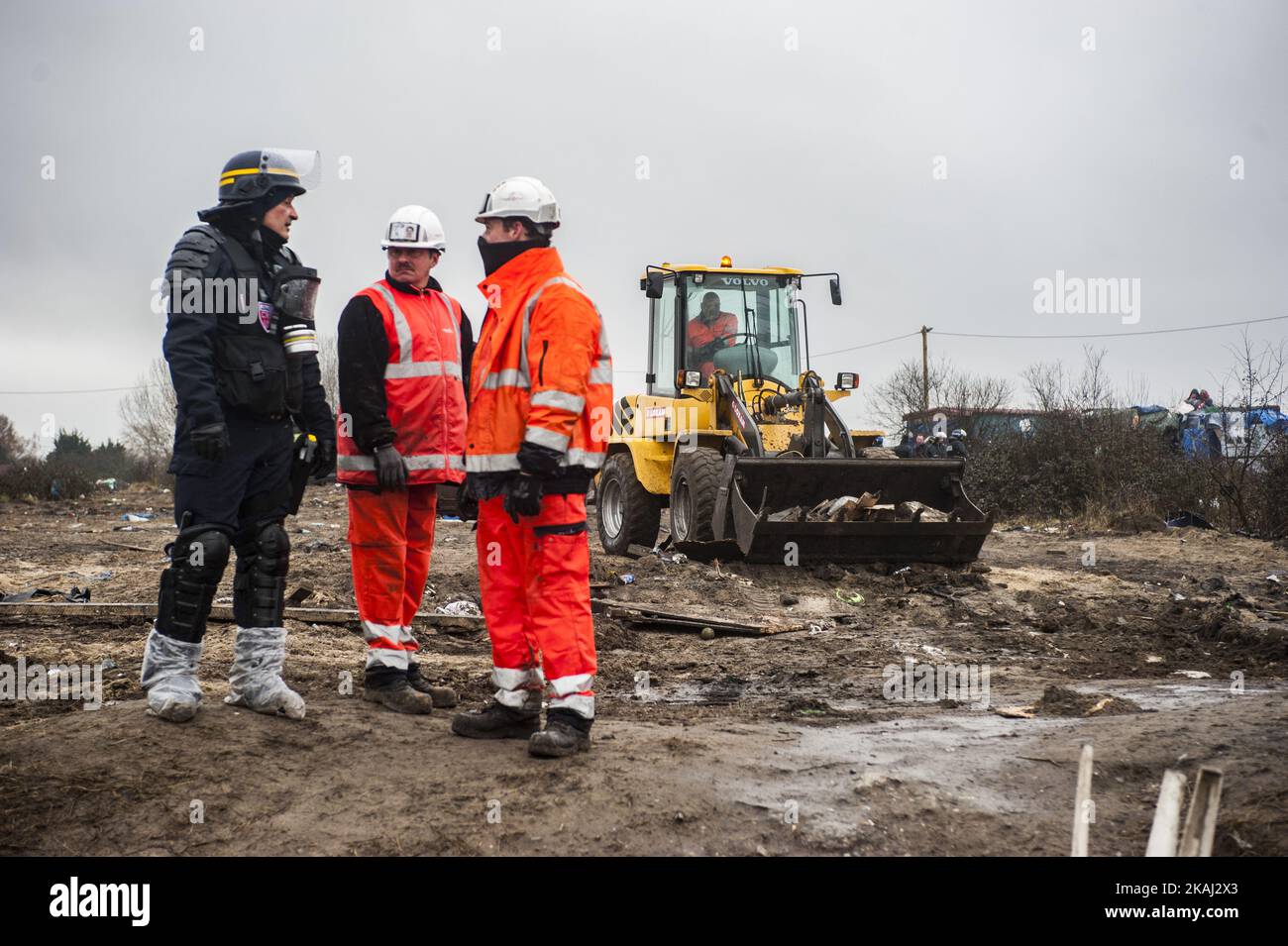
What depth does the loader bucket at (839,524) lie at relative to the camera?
10094 millimetres

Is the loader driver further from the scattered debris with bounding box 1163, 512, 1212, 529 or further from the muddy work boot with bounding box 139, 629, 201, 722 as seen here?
the scattered debris with bounding box 1163, 512, 1212, 529

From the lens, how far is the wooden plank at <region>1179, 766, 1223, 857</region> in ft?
7.73

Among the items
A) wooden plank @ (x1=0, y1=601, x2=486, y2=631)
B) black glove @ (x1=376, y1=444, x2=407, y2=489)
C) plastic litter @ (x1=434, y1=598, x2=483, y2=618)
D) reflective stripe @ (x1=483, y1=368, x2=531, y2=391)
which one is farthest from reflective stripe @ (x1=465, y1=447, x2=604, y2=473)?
plastic litter @ (x1=434, y1=598, x2=483, y2=618)

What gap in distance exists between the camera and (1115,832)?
12.0ft

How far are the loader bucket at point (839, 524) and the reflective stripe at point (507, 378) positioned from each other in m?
5.73

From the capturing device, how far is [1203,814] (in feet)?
7.89

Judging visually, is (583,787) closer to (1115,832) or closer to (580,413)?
(580,413)

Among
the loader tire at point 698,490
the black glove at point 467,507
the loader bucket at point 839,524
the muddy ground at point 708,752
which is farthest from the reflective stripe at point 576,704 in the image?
the loader tire at point 698,490

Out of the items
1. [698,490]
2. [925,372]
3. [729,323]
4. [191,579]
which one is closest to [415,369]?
[191,579]

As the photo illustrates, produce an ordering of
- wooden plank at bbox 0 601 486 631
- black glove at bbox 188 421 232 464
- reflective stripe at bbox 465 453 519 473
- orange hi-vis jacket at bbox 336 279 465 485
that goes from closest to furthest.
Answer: black glove at bbox 188 421 232 464
reflective stripe at bbox 465 453 519 473
orange hi-vis jacket at bbox 336 279 465 485
wooden plank at bbox 0 601 486 631

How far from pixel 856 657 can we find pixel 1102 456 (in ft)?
41.7

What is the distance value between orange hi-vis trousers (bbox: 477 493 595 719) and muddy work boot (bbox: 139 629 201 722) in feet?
3.69

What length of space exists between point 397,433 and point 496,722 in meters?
1.33

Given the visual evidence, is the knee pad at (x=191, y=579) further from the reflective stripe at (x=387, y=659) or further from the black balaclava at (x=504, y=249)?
the black balaclava at (x=504, y=249)
